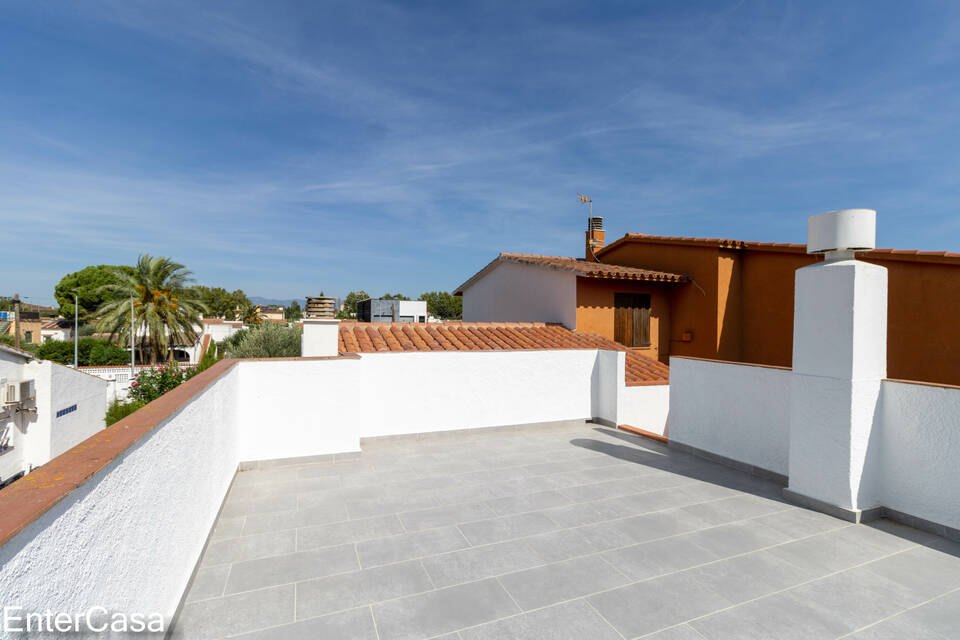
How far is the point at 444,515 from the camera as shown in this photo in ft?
15.3

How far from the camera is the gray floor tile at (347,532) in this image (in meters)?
4.03

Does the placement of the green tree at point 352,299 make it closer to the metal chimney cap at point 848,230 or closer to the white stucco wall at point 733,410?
the white stucco wall at point 733,410

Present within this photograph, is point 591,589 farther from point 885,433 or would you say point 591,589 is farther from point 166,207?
point 166,207

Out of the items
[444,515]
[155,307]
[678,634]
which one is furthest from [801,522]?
[155,307]

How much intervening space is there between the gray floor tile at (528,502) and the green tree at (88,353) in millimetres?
37059

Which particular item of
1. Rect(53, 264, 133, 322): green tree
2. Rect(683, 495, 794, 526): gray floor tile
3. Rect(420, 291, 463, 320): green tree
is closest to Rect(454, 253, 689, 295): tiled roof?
Rect(683, 495, 794, 526): gray floor tile

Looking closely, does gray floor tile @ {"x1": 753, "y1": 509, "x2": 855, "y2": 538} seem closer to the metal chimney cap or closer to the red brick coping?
the metal chimney cap

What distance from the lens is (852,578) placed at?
136 inches

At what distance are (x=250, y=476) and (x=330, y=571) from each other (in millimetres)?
2953

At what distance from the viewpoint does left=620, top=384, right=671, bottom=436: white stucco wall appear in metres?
8.69

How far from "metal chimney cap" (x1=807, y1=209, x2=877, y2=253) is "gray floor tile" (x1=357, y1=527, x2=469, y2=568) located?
5.02 meters

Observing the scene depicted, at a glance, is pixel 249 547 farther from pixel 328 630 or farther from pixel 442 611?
pixel 442 611

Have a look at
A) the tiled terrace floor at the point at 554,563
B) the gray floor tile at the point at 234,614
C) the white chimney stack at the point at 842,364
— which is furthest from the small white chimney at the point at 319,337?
the white chimney stack at the point at 842,364

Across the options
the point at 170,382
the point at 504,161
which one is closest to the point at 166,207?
the point at 170,382
